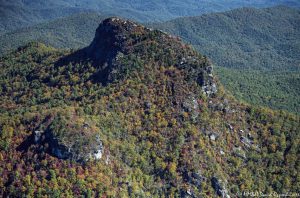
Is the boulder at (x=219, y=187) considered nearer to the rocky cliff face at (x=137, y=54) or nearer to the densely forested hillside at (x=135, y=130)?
the densely forested hillside at (x=135, y=130)

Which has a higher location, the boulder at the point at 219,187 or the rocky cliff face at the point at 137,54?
the rocky cliff face at the point at 137,54

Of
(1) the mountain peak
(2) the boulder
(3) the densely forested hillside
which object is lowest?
(2) the boulder

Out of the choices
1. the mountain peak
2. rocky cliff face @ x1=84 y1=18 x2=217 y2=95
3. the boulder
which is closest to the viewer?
the boulder

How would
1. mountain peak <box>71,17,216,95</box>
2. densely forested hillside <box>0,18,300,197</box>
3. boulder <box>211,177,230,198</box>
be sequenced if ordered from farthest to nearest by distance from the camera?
mountain peak <box>71,17,216,95</box> < boulder <box>211,177,230,198</box> < densely forested hillside <box>0,18,300,197</box>

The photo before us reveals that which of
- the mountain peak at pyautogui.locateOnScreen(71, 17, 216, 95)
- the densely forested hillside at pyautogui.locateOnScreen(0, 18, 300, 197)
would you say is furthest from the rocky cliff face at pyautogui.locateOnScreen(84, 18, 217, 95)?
the densely forested hillside at pyautogui.locateOnScreen(0, 18, 300, 197)

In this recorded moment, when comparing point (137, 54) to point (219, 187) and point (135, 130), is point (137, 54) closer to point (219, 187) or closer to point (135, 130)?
point (135, 130)

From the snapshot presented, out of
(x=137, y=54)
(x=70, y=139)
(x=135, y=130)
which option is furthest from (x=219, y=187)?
(x=137, y=54)

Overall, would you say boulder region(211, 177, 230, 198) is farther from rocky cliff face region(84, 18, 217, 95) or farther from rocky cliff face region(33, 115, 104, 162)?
rocky cliff face region(33, 115, 104, 162)

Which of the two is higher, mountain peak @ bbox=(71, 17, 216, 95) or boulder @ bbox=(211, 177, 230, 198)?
mountain peak @ bbox=(71, 17, 216, 95)

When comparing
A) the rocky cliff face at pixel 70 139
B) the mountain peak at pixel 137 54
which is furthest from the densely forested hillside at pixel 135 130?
the mountain peak at pixel 137 54
